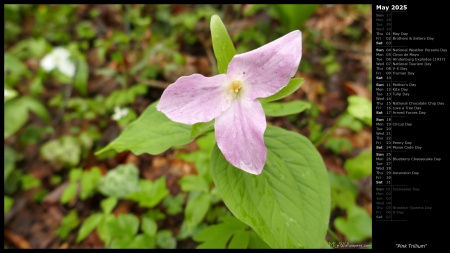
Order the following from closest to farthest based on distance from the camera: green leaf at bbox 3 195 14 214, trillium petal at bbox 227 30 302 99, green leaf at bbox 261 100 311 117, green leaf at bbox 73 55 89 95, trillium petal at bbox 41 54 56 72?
trillium petal at bbox 227 30 302 99 → green leaf at bbox 261 100 311 117 → green leaf at bbox 3 195 14 214 → green leaf at bbox 73 55 89 95 → trillium petal at bbox 41 54 56 72

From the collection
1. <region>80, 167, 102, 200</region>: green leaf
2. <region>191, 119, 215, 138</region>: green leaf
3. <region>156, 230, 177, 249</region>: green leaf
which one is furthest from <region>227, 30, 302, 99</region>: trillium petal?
<region>80, 167, 102, 200</region>: green leaf

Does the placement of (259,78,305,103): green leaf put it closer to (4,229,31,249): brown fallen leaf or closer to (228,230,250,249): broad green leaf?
(228,230,250,249): broad green leaf

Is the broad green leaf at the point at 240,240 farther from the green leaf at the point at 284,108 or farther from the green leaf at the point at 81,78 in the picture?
the green leaf at the point at 81,78

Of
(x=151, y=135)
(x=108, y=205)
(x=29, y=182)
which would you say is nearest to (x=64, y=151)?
(x=29, y=182)

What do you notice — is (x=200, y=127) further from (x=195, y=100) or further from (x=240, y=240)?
(x=240, y=240)
